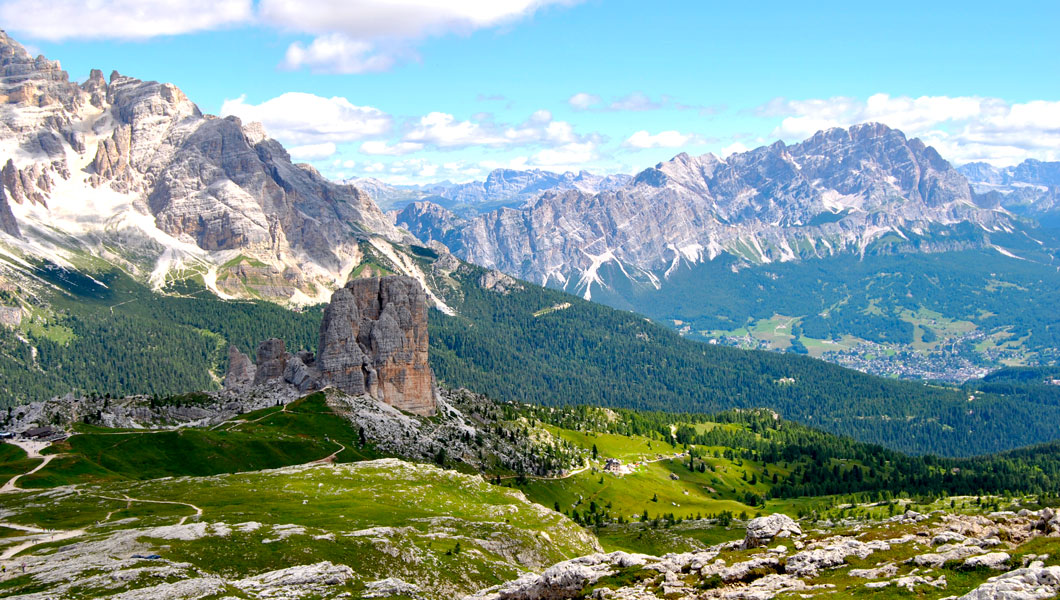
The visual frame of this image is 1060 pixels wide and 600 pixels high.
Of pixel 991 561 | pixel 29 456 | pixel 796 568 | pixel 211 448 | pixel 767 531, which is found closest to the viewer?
pixel 991 561

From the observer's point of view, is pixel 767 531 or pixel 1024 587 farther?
pixel 767 531

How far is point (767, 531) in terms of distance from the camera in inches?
3059

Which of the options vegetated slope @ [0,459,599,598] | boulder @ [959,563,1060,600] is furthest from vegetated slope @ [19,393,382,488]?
boulder @ [959,563,1060,600]

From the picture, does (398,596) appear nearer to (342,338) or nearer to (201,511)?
(201,511)

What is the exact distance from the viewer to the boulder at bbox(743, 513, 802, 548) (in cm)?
7681

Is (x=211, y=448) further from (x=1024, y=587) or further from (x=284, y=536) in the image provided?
(x=1024, y=587)

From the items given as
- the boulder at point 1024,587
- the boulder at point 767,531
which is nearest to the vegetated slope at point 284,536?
the boulder at point 767,531

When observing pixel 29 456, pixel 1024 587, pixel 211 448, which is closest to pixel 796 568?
pixel 1024 587

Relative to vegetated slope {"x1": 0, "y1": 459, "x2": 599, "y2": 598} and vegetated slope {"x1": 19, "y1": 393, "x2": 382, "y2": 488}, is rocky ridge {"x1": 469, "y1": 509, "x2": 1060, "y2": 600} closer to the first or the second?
vegetated slope {"x1": 0, "y1": 459, "x2": 599, "y2": 598}

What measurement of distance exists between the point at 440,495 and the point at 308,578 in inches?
2305

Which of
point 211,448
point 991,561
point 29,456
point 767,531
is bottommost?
point 211,448

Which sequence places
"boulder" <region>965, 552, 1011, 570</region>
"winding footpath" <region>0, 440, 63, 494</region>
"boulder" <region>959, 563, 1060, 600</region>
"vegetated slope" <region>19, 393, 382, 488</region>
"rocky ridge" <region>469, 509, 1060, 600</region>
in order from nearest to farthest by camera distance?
"boulder" <region>959, 563, 1060, 600</region>, "boulder" <region>965, 552, 1011, 570</region>, "rocky ridge" <region>469, 509, 1060, 600</region>, "winding footpath" <region>0, 440, 63, 494</region>, "vegetated slope" <region>19, 393, 382, 488</region>

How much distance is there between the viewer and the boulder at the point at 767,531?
76.8 m

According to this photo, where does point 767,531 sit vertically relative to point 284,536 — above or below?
above
